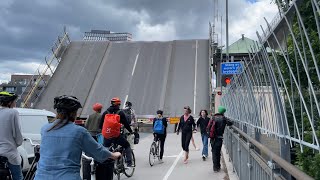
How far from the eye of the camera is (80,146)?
3.79 meters

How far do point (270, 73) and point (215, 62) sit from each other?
29617 millimetres

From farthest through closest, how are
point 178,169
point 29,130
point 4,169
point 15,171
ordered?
point 178,169, point 29,130, point 15,171, point 4,169

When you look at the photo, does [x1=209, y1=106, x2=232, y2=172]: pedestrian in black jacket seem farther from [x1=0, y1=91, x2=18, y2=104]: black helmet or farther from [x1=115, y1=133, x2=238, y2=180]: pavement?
[x1=0, y1=91, x2=18, y2=104]: black helmet

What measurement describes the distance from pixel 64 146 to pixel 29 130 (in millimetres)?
6913

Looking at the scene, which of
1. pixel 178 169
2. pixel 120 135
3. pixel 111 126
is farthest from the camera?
pixel 178 169

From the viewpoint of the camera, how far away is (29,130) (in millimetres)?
10258

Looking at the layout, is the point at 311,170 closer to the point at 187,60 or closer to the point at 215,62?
the point at 187,60

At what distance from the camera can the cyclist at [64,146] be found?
3.69 meters

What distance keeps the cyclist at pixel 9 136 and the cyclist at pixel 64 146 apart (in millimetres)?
2211

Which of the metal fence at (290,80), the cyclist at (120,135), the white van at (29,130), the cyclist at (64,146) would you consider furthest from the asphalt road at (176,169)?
the cyclist at (64,146)

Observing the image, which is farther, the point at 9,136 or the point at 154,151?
the point at 154,151

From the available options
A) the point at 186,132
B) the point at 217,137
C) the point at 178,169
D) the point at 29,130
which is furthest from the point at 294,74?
the point at 186,132

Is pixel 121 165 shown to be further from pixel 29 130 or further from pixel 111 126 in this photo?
pixel 29 130

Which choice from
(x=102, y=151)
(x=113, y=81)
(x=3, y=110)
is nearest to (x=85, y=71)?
(x=113, y=81)
